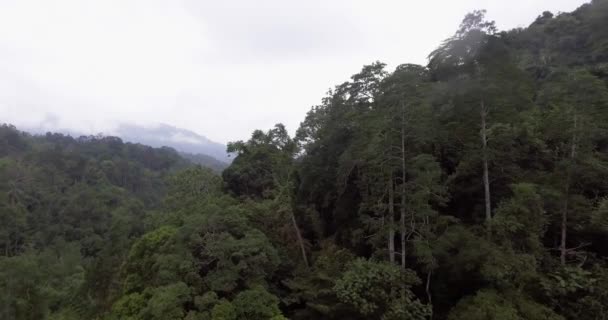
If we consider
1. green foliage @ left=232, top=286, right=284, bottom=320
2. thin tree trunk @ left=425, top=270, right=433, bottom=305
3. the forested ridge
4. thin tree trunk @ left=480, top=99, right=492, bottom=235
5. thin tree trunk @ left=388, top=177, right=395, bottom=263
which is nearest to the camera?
the forested ridge

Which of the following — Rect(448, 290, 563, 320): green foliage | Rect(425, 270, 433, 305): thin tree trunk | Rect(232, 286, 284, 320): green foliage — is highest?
Rect(448, 290, 563, 320): green foliage

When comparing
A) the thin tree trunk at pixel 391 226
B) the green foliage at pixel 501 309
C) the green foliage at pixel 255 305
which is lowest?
the green foliage at pixel 255 305

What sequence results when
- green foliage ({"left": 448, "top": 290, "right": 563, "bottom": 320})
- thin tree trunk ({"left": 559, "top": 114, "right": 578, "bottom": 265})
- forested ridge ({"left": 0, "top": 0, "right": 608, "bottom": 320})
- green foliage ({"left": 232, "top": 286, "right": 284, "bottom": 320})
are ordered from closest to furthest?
green foliage ({"left": 448, "top": 290, "right": 563, "bottom": 320})
forested ridge ({"left": 0, "top": 0, "right": 608, "bottom": 320})
thin tree trunk ({"left": 559, "top": 114, "right": 578, "bottom": 265})
green foliage ({"left": 232, "top": 286, "right": 284, "bottom": 320})

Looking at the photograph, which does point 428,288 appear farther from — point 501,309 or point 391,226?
point 501,309

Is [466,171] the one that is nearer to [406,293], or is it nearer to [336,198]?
[406,293]

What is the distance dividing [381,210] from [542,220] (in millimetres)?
4731

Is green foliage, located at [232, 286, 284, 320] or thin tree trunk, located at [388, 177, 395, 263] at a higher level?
thin tree trunk, located at [388, 177, 395, 263]

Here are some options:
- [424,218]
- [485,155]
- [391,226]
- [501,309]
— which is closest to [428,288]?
[424,218]

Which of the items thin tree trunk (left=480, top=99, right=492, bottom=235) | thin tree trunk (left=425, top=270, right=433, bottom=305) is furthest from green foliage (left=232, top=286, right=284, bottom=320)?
thin tree trunk (left=480, top=99, right=492, bottom=235)

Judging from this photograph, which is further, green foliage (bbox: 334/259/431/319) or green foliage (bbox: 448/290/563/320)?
green foliage (bbox: 334/259/431/319)

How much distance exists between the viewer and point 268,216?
18.5 meters

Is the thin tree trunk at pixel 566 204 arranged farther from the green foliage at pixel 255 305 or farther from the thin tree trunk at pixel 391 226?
the green foliage at pixel 255 305

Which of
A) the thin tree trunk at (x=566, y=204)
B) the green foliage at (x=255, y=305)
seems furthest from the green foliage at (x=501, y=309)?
the green foliage at (x=255, y=305)

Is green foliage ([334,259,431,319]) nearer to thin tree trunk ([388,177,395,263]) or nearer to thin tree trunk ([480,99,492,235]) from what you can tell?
thin tree trunk ([388,177,395,263])
